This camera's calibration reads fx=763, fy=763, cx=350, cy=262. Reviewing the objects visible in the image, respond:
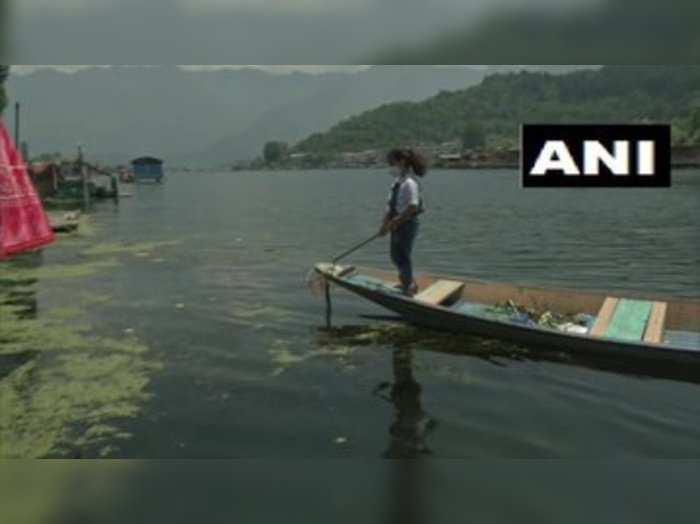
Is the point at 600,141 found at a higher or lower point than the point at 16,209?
higher

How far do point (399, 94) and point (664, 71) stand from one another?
1.48 metres

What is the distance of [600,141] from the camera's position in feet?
7.91

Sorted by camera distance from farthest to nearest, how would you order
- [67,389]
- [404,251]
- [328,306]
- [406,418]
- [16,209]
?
[328,306] < [404,251] < [67,389] < [406,418] < [16,209]

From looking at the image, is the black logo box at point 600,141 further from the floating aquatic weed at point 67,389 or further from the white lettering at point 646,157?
the floating aquatic weed at point 67,389

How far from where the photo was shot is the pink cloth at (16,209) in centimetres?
218

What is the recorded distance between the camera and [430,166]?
233 inches

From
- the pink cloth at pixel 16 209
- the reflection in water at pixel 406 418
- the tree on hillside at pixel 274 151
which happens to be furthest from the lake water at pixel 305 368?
the pink cloth at pixel 16 209

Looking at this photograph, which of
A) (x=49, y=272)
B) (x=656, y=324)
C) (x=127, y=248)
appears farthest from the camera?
(x=127, y=248)

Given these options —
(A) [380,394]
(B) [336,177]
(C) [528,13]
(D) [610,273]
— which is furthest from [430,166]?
(D) [610,273]

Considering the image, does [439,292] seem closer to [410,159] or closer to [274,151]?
[410,159]

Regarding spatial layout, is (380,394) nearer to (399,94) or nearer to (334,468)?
(334,468)

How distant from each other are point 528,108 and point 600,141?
239 cm

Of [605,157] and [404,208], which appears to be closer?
[605,157]

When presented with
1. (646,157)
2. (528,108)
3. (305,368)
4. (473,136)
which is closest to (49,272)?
(305,368)
